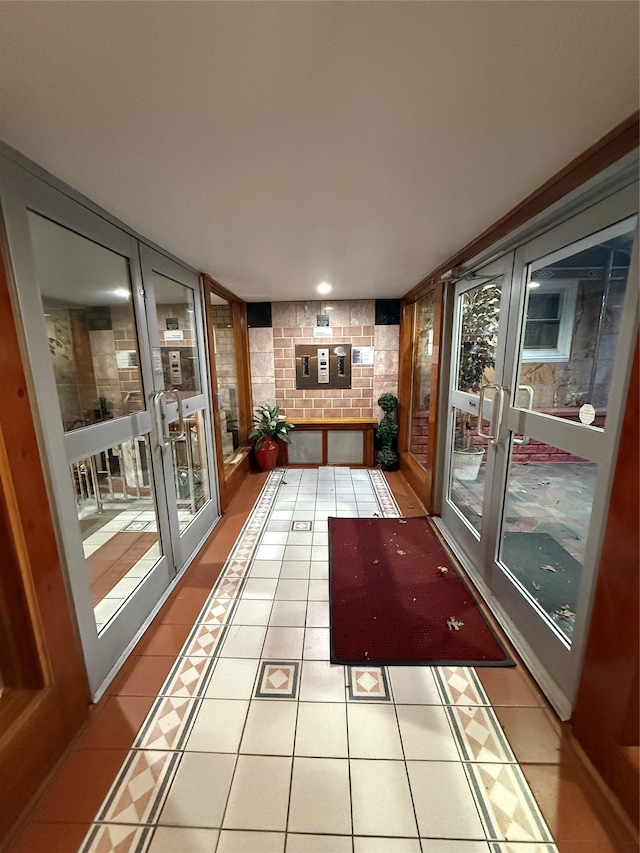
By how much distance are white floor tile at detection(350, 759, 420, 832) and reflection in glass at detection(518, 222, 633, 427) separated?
158cm

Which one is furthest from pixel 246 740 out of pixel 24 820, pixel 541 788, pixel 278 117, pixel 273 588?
pixel 278 117

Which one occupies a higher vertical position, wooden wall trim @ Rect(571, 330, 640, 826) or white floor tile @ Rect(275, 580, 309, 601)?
wooden wall trim @ Rect(571, 330, 640, 826)

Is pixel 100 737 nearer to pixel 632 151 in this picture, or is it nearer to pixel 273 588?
pixel 273 588

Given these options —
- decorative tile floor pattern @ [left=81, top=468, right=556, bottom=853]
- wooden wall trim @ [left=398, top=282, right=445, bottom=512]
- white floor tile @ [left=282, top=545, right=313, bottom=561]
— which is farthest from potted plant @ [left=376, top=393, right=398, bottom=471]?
decorative tile floor pattern @ [left=81, top=468, right=556, bottom=853]

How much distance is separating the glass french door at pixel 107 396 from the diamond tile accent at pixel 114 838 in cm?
54

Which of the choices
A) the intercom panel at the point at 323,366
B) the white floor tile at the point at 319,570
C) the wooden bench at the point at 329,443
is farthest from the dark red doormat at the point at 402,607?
the intercom panel at the point at 323,366

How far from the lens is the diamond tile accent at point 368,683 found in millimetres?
1471

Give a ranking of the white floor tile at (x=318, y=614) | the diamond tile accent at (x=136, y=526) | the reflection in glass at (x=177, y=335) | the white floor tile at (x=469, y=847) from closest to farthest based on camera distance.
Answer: the white floor tile at (x=469, y=847)
the white floor tile at (x=318, y=614)
the reflection in glass at (x=177, y=335)
the diamond tile accent at (x=136, y=526)

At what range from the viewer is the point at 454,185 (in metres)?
1.45

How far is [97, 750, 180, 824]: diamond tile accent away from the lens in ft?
3.58

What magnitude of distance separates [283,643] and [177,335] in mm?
2288

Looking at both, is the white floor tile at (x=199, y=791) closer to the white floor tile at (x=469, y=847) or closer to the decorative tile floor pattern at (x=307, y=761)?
the decorative tile floor pattern at (x=307, y=761)

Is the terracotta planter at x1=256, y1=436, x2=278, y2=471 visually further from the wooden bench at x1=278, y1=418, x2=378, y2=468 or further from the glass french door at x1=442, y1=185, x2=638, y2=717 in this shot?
the glass french door at x1=442, y1=185, x2=638, y2=717

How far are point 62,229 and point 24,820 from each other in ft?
7.41
